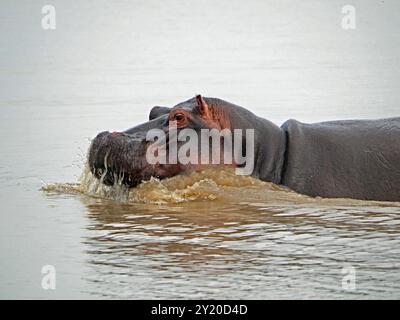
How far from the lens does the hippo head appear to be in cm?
739

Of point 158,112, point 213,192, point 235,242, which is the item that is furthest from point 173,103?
point 235,242

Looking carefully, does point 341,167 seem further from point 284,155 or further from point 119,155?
point 119,155

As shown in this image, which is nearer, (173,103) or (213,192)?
(213,192)

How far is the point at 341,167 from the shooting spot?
299 inches

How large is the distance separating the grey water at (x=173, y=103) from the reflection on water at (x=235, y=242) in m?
0.01

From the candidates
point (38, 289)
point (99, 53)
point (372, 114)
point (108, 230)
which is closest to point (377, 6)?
point (99, 53)

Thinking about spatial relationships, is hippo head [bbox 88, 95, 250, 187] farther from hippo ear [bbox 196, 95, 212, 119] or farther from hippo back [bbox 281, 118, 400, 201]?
→ hippo back [bbox 281, 118, 400, 201]

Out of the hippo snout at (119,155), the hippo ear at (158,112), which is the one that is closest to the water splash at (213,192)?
the hippo snout at (119,155)

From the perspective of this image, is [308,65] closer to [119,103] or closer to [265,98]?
[265,98]

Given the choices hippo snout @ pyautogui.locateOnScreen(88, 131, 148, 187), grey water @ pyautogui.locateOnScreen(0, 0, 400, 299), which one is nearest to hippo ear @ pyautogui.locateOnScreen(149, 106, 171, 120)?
hippo snout @ pyautogui.locateOnScreen(88, 131, 148, 187)

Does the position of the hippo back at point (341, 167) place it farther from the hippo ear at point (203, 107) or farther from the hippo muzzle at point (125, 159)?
the hippo muzzle at point (125, 159)

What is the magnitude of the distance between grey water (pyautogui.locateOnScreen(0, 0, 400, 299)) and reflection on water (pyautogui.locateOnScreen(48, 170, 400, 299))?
Answer: 0.01m

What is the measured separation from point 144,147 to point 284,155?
107 centimetres

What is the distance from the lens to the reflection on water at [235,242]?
549 centimetres
